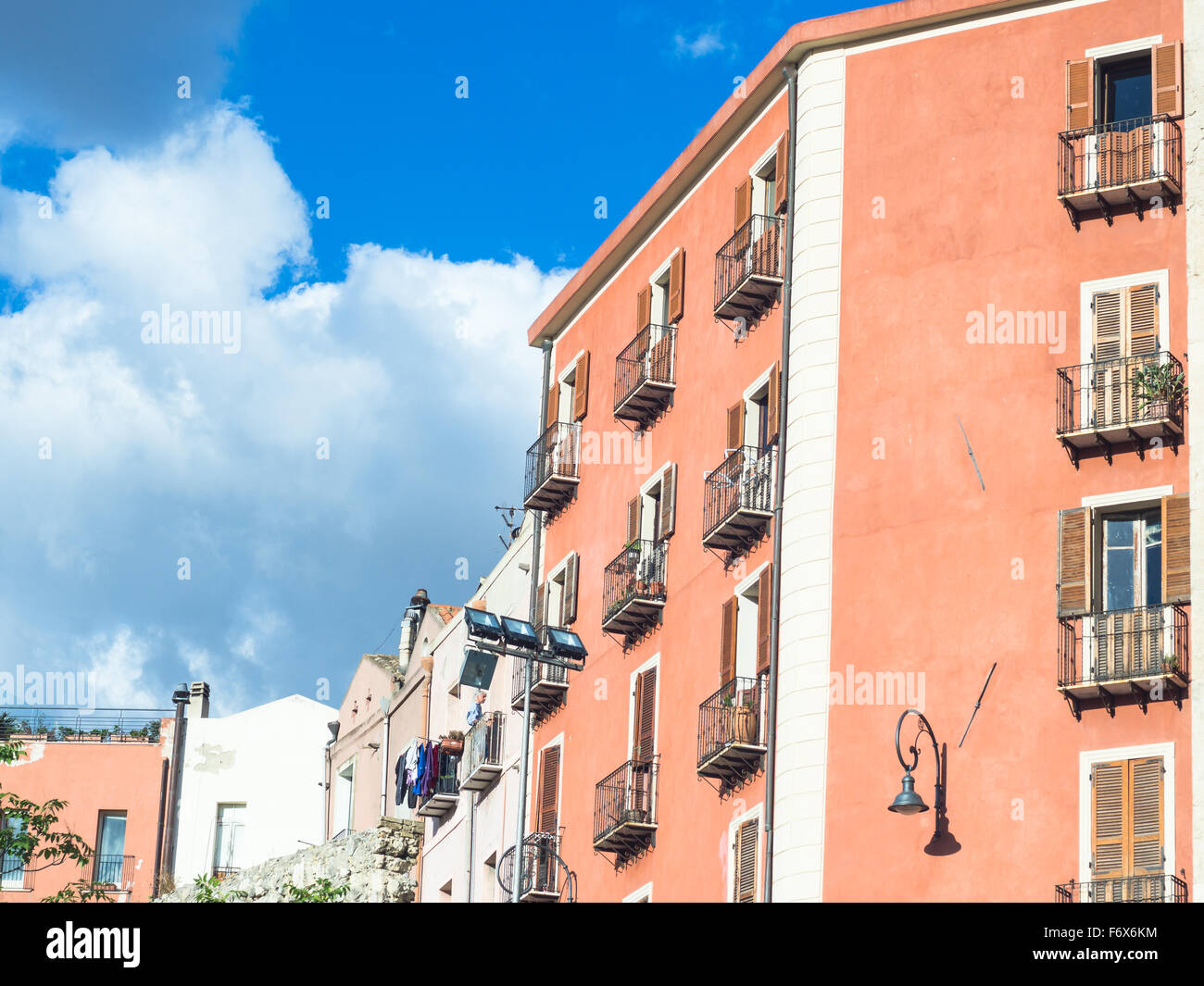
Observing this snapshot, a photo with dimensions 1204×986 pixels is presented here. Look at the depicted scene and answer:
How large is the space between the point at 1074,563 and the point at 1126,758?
126 inches

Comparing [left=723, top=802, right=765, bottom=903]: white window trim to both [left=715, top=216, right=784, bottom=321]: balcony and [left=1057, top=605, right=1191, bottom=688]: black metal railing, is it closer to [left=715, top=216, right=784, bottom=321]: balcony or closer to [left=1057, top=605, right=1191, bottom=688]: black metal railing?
[left=1057, top=605, right=1191, bottom=688]: black metal railing

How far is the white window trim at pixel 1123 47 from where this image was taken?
116 feet

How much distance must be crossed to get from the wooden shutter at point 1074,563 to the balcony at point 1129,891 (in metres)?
4.24

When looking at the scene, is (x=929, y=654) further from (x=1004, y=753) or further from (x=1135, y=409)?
(x=1135, y=409)

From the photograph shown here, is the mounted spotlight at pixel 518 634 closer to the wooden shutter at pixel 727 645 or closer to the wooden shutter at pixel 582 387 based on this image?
the wooden shutter at pixel 727 645

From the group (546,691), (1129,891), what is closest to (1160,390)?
(1129,891)

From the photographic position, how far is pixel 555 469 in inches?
1917

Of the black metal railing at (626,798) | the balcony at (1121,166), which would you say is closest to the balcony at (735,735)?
the black metal railing at (626,798)

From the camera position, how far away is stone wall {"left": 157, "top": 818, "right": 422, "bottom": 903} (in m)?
56.4

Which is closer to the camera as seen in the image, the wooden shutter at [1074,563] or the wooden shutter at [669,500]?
the wooden shutter at [1074,563]
